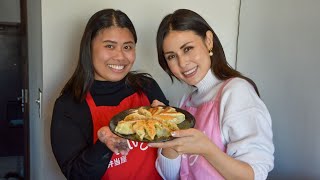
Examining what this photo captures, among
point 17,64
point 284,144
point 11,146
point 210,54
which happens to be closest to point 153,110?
point 210,54

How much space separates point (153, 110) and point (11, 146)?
2.87 metres

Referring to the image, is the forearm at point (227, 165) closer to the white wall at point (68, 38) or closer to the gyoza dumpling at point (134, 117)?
the gyoza dumpling at point (134, 117)

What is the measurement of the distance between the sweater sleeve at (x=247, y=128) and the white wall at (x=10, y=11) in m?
2.70

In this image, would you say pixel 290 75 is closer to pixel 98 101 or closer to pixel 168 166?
pixel 168 166

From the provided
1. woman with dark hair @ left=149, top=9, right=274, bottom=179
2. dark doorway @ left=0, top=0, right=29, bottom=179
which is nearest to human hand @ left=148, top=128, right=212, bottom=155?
woman with dark hair @ left=149, top=9, right=274, bottom=179

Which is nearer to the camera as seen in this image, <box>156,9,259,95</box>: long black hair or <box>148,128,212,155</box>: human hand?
<box>148,128,212,155</box>: human hand

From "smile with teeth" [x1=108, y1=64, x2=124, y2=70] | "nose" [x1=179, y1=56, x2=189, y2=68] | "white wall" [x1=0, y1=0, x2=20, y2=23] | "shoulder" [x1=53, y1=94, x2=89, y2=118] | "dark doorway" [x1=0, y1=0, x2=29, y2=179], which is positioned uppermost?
"white wall" [x1=0, y1=0, x2=20, y2=23]

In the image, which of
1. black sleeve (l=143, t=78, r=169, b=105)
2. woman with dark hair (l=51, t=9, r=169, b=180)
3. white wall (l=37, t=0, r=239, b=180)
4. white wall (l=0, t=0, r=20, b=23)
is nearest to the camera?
woman with dark hair (l=51, t=9, r=169, b=180)

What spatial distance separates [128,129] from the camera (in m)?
0.85

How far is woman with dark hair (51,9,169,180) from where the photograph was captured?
1.03 meters

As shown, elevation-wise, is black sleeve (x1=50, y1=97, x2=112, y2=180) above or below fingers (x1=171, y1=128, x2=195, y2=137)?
below

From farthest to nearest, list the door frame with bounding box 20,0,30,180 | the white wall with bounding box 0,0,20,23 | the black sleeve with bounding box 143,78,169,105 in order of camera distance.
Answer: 1. the white wall with bounding box 0,0,20,23
2. the door frame with bounding box 20,0,30,180
3. the black sleeve with bounding box 143,78,169,105

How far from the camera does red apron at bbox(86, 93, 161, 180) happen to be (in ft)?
3.59

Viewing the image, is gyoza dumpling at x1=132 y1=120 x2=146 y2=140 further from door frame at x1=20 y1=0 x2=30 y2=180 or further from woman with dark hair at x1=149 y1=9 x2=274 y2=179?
door frame at x1=20 y1=0 x2=30 y2=180
